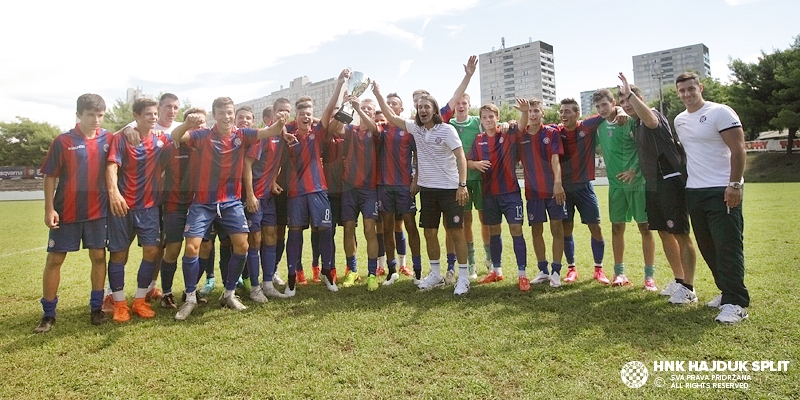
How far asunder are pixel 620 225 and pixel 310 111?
414 centimetres

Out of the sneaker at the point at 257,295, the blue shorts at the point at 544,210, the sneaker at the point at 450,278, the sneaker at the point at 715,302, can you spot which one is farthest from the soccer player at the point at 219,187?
the sneaker at the point at 715,302

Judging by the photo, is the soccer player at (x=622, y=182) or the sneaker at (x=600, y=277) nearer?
the soccer player at (x=622, y=182)

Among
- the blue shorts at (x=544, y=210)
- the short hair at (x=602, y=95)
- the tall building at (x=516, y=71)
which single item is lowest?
the blue shorts at (x=544, y=210)

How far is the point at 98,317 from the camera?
4602 mm

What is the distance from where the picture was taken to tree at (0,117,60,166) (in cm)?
5112

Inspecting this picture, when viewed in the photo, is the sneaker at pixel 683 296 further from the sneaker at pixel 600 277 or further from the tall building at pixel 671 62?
A: the tall building at pixel 671 62

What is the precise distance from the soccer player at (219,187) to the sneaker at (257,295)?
9.2 inches

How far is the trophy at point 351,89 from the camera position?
558cm

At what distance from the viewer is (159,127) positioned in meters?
5.40

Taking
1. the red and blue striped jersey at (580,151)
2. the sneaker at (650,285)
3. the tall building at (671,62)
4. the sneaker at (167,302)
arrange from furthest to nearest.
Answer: the tall building at (671,62) → the red and blue striped jersey at (580,151) → the sneaker at (650,285) → the sneaker at (167,302)

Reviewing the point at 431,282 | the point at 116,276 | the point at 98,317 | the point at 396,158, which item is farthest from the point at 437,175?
the point at 98,317

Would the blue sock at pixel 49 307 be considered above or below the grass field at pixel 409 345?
above

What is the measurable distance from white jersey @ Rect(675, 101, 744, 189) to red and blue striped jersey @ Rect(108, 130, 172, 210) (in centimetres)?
556

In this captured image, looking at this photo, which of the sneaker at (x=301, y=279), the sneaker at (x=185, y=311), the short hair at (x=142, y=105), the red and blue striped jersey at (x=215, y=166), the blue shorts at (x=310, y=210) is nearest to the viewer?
the sneaker at (x=185, y=311)
